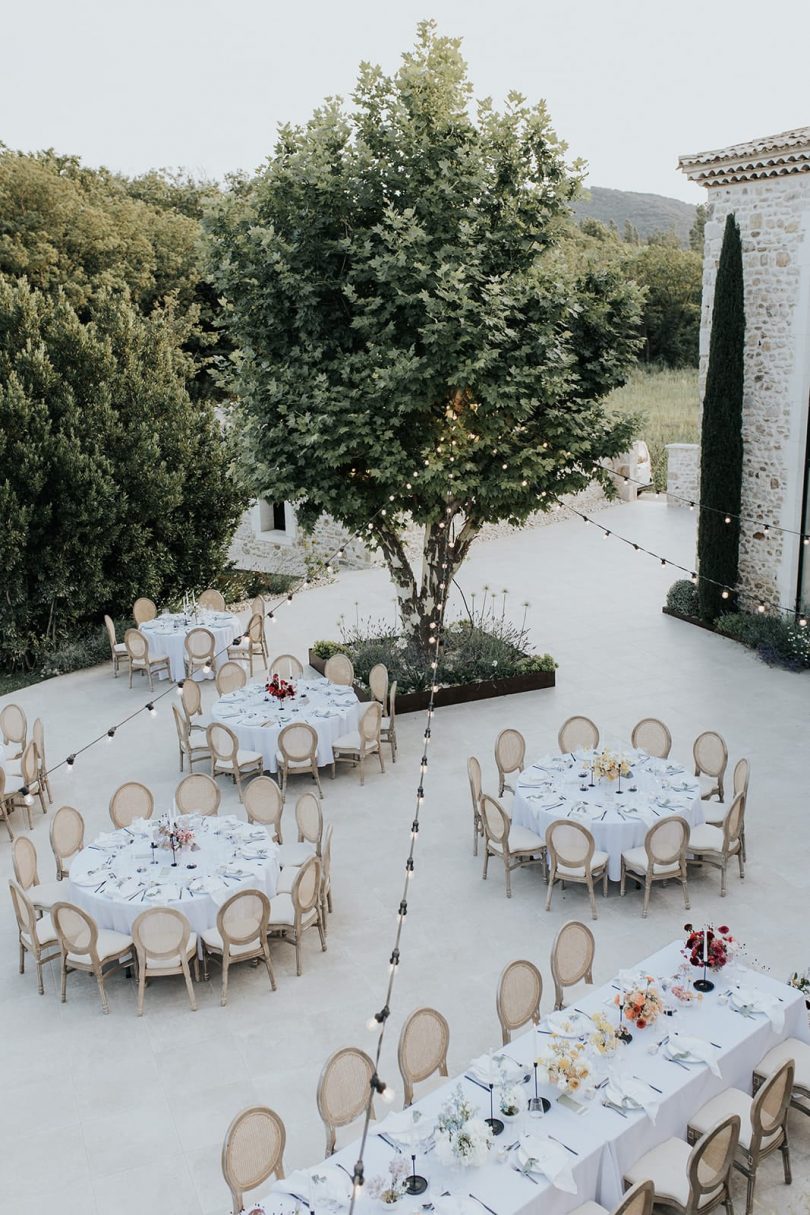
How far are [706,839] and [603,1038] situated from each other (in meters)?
3.83

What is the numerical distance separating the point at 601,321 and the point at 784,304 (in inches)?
159

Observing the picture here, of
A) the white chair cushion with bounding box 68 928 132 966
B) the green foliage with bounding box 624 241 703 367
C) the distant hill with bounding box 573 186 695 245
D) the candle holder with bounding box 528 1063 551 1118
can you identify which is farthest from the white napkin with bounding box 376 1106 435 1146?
the distant hill with bounding box 573 186 695 245

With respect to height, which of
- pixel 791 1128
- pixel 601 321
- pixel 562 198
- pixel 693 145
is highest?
pixel 693 145

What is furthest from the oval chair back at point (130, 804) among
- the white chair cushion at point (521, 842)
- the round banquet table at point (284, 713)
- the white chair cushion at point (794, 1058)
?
the white chair cushion at point (794, 1058)

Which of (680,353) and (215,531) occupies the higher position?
(680,353)

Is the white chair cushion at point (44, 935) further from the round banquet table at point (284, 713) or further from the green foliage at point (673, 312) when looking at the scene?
the green foliage at point (673, 312)

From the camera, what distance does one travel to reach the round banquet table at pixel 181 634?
1592 centimetres

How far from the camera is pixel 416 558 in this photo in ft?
76.0

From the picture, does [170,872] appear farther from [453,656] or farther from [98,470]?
[98,470]

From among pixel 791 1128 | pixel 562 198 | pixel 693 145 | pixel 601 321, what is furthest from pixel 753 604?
pixel 693 145

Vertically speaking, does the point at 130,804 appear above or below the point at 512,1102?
above

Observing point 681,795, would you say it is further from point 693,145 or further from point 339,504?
point 693,145

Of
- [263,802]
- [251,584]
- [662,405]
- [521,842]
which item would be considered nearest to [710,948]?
[521,842]

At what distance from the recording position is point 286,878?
9547 mm
